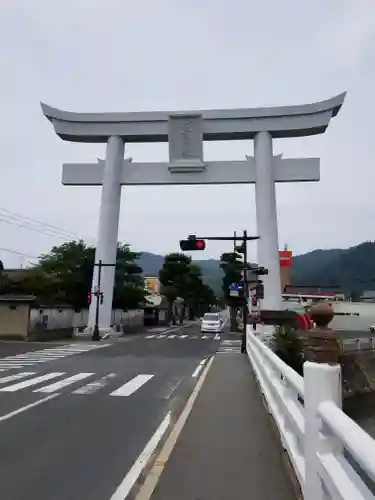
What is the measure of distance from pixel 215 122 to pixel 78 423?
119 ft

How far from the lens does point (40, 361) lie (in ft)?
67.7

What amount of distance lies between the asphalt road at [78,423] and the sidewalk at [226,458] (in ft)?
1.69

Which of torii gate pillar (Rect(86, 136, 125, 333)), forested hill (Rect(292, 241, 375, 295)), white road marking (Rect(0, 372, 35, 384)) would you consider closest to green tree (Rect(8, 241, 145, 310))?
torii gate pillar (Rect(86, 136, 125, 333))

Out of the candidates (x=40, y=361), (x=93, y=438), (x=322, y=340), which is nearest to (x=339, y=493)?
(x=322, y=340)

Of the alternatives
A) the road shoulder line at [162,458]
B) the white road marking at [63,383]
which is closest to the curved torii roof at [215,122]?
the white road marking at [63,383]

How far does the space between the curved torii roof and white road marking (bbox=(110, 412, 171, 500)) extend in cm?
3557

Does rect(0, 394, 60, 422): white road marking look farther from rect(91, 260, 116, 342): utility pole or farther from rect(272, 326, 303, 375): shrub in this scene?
rect(91, 260, 116, 342): utility pole

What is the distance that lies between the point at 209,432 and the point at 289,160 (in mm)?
35928

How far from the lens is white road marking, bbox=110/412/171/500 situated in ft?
17.2

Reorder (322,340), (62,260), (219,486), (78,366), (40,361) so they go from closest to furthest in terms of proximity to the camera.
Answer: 1. (322,340)
2. (219,486)
3. (78,366)
4. (40,361)
5. (62,260)

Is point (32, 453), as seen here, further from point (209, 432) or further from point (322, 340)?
point (322, 340)

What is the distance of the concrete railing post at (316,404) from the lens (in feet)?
12.6

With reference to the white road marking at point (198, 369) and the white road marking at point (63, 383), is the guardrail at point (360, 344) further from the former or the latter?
the white road marking at point (63, 383)

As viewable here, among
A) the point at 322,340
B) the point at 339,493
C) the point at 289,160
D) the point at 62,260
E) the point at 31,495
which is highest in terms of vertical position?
the point at 289,160
